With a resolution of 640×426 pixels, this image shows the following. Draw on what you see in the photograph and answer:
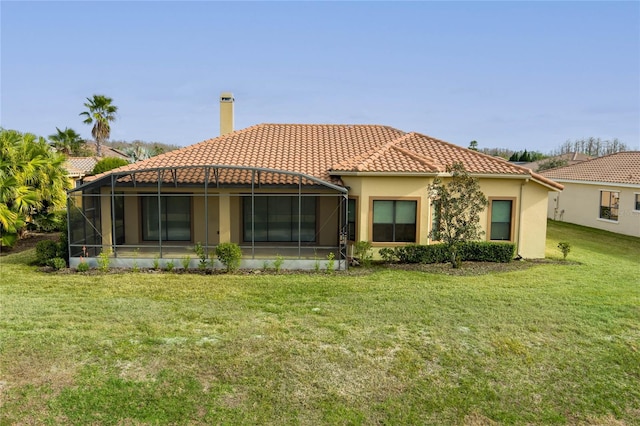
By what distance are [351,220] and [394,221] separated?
1543mm

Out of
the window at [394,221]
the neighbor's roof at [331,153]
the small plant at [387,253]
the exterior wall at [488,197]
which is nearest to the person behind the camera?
the small plant at [387,253]

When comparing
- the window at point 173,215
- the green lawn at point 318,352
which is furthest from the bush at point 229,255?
the window at point 173,215

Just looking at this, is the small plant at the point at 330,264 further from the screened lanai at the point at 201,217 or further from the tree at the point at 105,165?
the tree at the point at 105,165

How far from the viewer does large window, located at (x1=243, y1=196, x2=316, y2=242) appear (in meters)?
18.2

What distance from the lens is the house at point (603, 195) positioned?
24.8 meters

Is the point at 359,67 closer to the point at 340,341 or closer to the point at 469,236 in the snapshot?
the point at 469,236

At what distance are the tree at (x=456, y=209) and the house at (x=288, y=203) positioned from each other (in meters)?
0.68

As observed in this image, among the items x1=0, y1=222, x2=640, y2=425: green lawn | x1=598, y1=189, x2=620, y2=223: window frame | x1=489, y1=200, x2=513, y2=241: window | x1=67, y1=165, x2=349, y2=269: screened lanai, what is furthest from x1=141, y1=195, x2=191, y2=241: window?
x1=598, y1=189, x2=620, y2=223: window frame

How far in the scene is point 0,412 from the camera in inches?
246

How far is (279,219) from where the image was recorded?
1831cm

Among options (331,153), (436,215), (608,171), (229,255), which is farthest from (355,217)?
(608,171)

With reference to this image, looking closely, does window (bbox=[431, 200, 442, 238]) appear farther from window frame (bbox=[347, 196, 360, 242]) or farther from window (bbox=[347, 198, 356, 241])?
window (bbox=[347, 198, 356, 241])

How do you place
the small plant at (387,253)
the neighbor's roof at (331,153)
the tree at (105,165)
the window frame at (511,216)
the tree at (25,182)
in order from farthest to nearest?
the tree at (105,165) < the tree at (25,182) < the window frame at (511,216) < the neighbor's roof at (331,153) < the small plant at (387,253)

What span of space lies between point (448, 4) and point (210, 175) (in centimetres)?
1063
